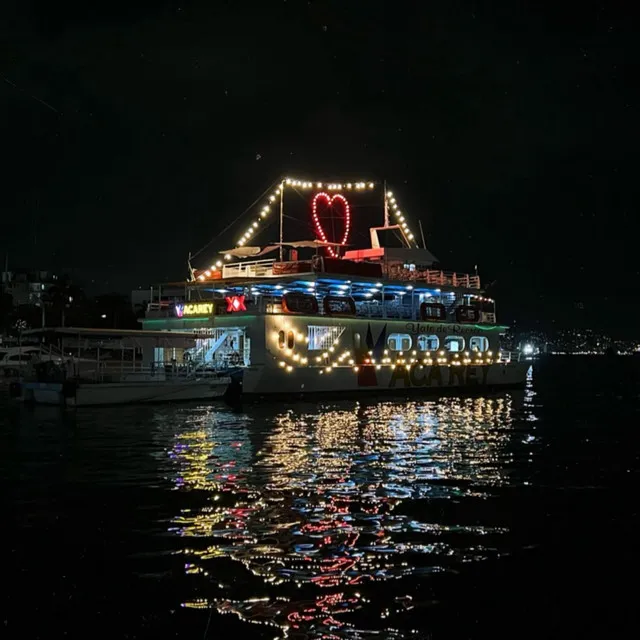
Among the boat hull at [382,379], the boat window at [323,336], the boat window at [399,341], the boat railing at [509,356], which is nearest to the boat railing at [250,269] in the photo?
the boat window at [323,336]

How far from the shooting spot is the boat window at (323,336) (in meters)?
39.2

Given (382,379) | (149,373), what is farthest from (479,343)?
(149,373)

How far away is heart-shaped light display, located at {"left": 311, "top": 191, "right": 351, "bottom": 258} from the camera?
4609cm

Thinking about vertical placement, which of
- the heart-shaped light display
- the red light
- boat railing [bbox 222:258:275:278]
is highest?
the heart-shaped light display

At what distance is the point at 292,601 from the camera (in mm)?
8828

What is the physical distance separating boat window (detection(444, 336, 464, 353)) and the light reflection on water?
21192 mm

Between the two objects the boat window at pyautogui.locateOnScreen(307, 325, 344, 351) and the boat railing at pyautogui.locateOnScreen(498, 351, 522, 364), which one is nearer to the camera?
the boat window at pyautogui.locateOnScreen(307, 325, 344, 351)

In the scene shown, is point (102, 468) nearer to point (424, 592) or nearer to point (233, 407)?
point (424, 592)

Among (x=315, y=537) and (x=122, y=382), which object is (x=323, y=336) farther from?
(x=315, y=537)

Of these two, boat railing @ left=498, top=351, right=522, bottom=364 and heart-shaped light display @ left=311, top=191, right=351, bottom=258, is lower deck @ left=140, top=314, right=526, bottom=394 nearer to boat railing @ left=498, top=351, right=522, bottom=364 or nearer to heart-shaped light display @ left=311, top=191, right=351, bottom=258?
boat railing @ left=498, top=351, right=522, bottom=364

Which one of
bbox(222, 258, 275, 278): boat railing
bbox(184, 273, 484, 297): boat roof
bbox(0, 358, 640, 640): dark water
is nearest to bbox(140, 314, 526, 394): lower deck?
bbox(184, 273, 484, 297): boat roof

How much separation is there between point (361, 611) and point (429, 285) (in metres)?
38.1

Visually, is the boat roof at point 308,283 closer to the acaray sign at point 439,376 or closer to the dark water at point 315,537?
the acaray sign at point 439,376

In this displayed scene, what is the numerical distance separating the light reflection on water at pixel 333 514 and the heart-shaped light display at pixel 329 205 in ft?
70.8
